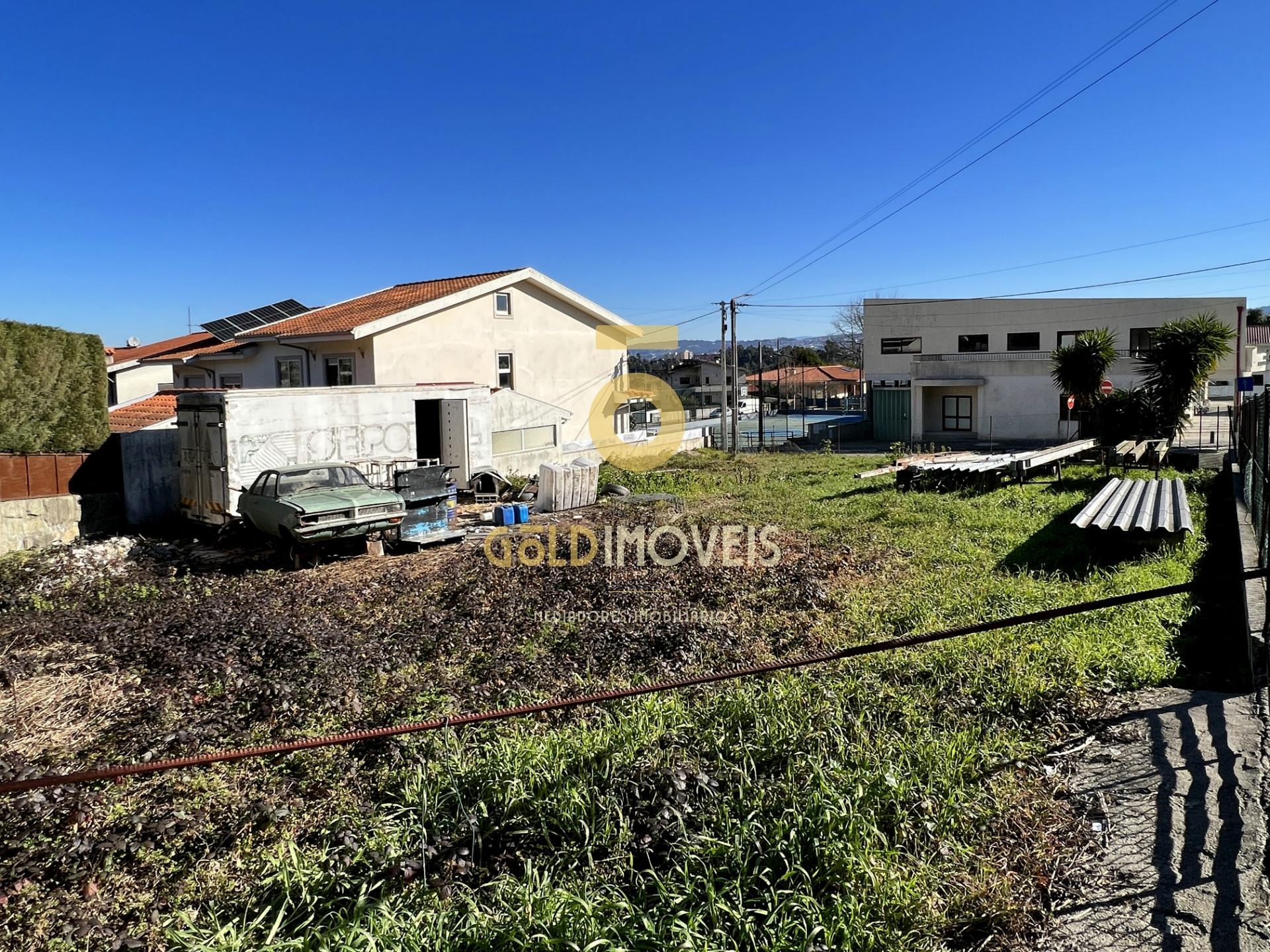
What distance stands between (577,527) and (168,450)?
7391 mm

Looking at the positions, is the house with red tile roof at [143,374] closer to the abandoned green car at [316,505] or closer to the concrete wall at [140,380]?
the concrete wall at [140,380]

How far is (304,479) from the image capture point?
470 inches

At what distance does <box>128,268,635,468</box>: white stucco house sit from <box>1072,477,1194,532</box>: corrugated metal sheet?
1207 cm

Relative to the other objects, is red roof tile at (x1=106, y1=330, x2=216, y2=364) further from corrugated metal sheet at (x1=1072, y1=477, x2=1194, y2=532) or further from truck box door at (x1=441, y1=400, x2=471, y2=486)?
corrugated metal sheet at (x1=1072, y1=477, x2=1194, y2=532)

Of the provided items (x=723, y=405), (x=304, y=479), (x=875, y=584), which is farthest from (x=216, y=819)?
→ (x=723, y=405)

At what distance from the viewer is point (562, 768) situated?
4.44 metres

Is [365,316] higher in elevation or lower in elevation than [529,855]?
higher

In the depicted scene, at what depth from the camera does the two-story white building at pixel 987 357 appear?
31125 millimetres

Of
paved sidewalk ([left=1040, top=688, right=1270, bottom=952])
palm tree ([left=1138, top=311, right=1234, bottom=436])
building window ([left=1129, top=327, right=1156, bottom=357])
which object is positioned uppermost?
building window ([left=1129, top=327, right=1156, bottom=357])

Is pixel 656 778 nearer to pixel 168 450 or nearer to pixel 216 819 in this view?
pixel 216 819

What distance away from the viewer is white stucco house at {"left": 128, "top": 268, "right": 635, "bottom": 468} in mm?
18531

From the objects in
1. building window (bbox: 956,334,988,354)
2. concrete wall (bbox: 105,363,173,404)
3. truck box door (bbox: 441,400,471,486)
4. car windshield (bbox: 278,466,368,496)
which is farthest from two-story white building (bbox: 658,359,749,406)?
car windshield (bbox: 278,466,368,496)

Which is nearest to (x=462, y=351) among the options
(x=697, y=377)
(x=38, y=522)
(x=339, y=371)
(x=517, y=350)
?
(x=517, y=350)

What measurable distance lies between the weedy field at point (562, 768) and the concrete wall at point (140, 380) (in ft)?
60.4
